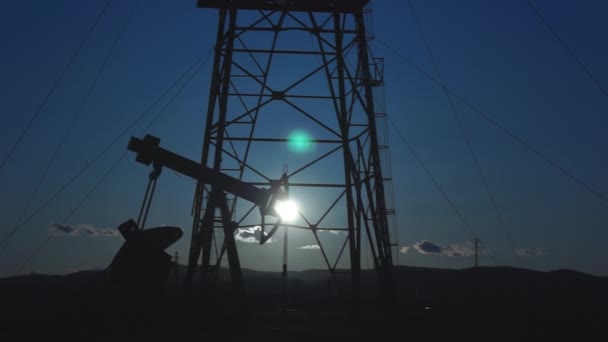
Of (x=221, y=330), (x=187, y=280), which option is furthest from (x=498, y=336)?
(x=187, y=280)

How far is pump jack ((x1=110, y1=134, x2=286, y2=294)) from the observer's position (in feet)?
42.9

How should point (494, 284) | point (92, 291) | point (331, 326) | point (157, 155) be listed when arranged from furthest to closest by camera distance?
1. point (494, 284)
2. point (331, 326)
3. point (157, 155)
4. point (92, 291)

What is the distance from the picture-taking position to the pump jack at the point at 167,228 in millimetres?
13086

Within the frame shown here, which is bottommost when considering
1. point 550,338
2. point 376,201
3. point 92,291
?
point 550,338

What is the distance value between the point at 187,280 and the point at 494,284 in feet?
320

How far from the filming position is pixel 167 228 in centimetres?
1377

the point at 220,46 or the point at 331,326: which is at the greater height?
the point at 220,46

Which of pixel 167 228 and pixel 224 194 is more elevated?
pixel 224 194

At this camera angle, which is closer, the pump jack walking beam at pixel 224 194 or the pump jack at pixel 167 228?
the pump jack at pixel 167 228

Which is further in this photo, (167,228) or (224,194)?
(224,194)

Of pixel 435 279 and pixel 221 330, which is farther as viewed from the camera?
pixel 435 279

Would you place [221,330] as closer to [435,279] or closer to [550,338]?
[550,338]

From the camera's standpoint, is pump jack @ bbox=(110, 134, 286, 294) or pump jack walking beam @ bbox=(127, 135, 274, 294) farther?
pump jack walking beam @ bbox=(127, 135, 274, 294)

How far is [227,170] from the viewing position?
63.6 feet
